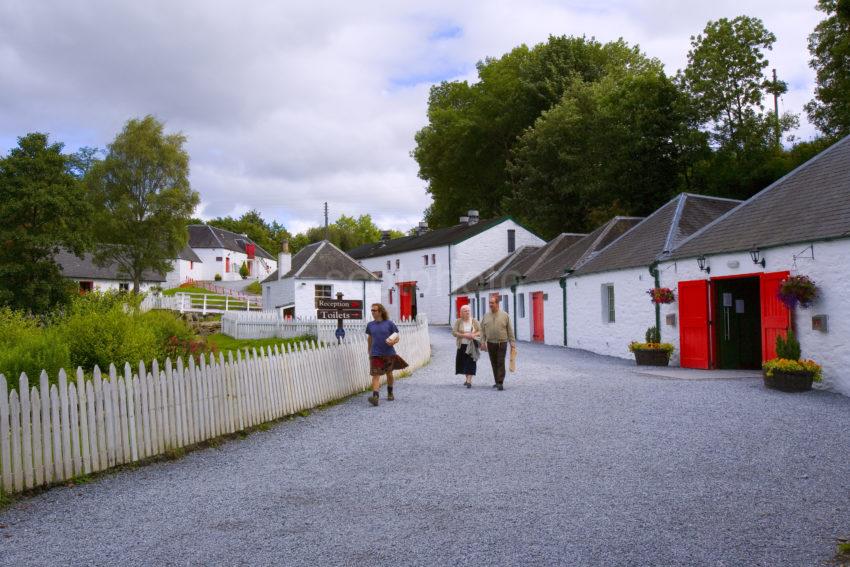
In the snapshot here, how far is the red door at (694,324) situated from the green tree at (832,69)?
13.5 m

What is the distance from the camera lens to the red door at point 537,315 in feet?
88.4

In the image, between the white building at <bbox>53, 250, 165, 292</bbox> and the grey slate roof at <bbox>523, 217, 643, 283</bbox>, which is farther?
the white building at <bbox>53, 250, 165, 292</bbox>

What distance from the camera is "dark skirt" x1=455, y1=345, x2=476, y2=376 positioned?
41.1 feet

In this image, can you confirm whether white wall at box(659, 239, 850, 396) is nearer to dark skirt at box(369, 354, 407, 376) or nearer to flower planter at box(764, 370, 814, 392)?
flower planter at box(764, 370, 814, 392)

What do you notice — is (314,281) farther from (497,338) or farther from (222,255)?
(222,255)

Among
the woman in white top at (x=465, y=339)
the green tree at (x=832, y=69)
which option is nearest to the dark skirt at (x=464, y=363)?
the woman in white top at (x=465, y=339)

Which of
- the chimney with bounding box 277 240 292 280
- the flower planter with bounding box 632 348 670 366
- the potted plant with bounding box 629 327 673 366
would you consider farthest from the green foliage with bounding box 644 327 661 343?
the chimney with bounding box 277 240 292 280

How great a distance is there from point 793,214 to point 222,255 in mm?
63689

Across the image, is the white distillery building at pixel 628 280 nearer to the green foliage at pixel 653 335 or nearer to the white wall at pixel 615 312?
the white wall at pixel 615 312

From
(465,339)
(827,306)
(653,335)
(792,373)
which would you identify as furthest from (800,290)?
(465,339)

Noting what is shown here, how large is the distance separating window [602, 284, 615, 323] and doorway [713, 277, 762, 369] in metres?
5.29

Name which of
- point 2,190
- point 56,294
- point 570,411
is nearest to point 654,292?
point 570,411

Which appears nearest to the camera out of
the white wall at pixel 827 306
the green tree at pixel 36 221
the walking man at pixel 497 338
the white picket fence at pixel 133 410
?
the white picket fence at pixel 133 410

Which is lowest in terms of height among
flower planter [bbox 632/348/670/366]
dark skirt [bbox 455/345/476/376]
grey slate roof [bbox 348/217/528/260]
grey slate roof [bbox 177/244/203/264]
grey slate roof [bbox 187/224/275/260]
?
flower planter [bbox 632/348/670/366]
